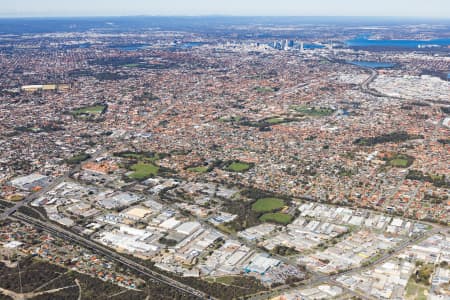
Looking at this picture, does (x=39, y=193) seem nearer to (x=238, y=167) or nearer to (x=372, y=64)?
(x=238, y=167)

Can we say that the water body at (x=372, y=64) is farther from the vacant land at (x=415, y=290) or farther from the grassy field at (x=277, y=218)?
the vacant land at (x=415, y=290)

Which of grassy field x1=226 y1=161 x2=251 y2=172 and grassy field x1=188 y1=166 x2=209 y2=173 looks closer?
grassy field x1=188 y1=166 x2=209 y2=173

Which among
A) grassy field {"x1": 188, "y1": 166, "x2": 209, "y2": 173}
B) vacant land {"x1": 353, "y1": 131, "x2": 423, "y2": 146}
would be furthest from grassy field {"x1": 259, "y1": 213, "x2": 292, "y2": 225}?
vacant land {"x1": 353, "y1": 131, "x2": 423, "y2": 146}

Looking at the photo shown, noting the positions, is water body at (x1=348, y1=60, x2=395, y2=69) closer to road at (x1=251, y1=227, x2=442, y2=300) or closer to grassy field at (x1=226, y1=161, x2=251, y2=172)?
grassy field at (x1=226, y1=161, x2=251, y2=172)

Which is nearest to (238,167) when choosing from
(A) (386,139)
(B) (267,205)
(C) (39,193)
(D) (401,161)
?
(B) (267,205)

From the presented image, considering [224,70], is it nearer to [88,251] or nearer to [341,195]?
[341,195]

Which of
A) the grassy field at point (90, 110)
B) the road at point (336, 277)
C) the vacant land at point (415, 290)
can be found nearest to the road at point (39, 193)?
the road at point (336, 277)

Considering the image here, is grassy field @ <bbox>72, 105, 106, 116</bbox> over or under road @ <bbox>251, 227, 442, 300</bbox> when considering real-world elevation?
over
